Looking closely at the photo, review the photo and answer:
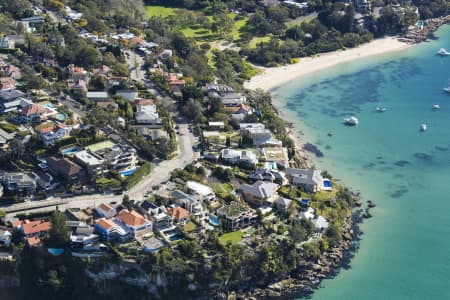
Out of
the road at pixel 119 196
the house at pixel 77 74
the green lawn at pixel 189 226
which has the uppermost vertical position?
the house at pixel 77 74

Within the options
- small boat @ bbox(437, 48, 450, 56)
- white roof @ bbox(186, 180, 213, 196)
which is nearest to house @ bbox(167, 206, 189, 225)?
white roof @ bbox(186, 180, 213, 196)

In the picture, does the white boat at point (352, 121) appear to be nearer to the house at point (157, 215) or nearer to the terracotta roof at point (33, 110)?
the house at point (157, 215)

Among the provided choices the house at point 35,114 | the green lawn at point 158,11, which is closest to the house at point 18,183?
the house at point 35,114

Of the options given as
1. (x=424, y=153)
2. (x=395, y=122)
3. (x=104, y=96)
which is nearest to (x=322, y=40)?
(x=395, y=122)

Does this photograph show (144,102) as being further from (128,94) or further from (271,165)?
(271,165)

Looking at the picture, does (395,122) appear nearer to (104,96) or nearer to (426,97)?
(426,97)

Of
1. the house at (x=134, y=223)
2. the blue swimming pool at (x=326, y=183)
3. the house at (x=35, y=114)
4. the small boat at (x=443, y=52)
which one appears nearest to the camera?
the house at (x=134, y=223)
